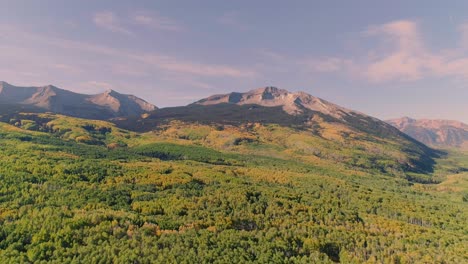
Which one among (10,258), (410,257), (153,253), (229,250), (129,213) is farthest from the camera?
(129,213)

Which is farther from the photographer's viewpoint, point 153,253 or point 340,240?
point 340,240

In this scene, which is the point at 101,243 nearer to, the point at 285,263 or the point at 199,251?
the point at 199,251

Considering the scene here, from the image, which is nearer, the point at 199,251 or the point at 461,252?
the point at 199,251

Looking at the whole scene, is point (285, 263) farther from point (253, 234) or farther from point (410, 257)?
point (410, 257)

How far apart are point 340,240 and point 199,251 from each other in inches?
3267

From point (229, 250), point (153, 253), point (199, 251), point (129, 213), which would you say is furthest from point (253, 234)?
point (129, 213)

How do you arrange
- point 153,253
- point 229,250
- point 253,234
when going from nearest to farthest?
point 153,253 → point 229,250 → point 253,234

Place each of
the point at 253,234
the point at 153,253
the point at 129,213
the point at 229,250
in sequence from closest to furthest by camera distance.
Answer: the point at 153,253 < the point at 229,250 < the point at 253,234 < the point at 129,213

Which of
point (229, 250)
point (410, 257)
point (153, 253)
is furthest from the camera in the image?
point (410, 257)

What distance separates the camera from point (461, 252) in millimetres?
178750

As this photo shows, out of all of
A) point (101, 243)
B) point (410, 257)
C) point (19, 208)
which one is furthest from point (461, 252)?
point (19, 208)

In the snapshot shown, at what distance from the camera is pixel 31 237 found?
15425 centimetres

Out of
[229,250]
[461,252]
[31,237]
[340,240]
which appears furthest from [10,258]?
[461,252]

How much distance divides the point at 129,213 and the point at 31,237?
5316cm
